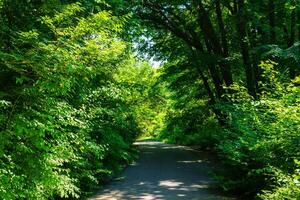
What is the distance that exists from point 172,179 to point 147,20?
30.7 feet

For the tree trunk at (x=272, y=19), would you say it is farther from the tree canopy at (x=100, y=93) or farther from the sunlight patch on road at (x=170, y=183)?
the sunlight patch on road at (x=170, y=183)

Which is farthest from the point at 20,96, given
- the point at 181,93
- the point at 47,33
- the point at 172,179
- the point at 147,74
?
the point at 147,74

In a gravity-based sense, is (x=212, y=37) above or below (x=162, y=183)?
above

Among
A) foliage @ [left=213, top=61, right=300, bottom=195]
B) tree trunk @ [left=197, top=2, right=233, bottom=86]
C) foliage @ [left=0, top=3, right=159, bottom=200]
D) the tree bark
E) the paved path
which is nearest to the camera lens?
foliage @ [left=0, top=3, right=159, bottom=200]

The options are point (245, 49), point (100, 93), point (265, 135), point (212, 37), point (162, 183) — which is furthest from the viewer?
point (212, 37)

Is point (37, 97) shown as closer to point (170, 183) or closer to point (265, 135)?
point (265, 135)

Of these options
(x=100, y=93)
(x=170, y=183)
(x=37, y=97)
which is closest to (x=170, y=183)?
(x=170, y=183)

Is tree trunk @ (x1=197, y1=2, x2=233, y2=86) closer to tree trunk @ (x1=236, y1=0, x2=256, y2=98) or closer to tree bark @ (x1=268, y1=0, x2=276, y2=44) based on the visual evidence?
tree trunk @ (x1=236, y1=0, x2=256, y2=98)

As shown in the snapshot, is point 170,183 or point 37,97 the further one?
point 170,183

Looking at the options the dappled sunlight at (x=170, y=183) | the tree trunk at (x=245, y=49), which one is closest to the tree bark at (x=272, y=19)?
the tree trunk at (x=245, y=49)

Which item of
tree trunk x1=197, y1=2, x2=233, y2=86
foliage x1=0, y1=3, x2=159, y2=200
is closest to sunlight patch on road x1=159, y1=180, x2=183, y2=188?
foliage x1=0, y1=3, x2=159, y2=200

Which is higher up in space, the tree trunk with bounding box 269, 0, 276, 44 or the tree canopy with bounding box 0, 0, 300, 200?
the tree trunk with bounding box 269, 0, 276, 44

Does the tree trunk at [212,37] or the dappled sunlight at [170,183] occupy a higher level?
the tree trunk at [212,37]

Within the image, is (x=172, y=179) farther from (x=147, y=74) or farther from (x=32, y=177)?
(x=147, y=74)
